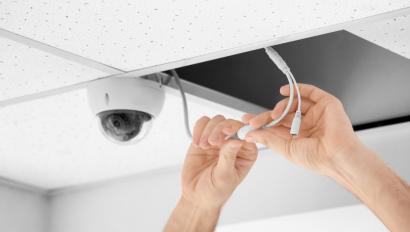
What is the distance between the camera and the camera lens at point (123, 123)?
1494 mm

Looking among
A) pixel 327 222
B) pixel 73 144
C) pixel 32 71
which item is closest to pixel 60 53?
pixel 32 71

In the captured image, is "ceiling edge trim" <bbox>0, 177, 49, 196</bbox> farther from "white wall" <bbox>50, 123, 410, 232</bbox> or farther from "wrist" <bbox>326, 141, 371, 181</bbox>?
"wrist" <bbox>326, 141, 371, 181</bbox>

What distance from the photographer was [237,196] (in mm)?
2193

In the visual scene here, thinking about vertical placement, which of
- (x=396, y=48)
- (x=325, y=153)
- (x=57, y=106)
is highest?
(x=57, y=106)

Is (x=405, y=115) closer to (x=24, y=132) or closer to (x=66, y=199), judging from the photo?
(x=24, y=132)

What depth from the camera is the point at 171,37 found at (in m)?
1.28

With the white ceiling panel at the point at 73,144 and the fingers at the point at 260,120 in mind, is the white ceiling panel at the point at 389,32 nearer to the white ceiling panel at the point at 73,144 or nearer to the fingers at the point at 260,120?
the fingers at the point at 260,120

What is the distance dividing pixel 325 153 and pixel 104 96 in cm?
45

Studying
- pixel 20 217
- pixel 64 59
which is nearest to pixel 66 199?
pixel 20 217

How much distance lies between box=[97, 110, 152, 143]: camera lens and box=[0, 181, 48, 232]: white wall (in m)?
0.95

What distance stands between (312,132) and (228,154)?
0.59ft

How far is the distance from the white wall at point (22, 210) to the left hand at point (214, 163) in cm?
83

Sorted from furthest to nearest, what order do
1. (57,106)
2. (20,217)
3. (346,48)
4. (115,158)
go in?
(20,217) → (115,158) → (346,48) → (57,106)

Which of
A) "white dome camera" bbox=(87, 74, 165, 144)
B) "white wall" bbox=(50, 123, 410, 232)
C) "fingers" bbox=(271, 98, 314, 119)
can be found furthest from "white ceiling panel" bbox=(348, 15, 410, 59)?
"white wall" bbox=(50, 123, 410, 232)
